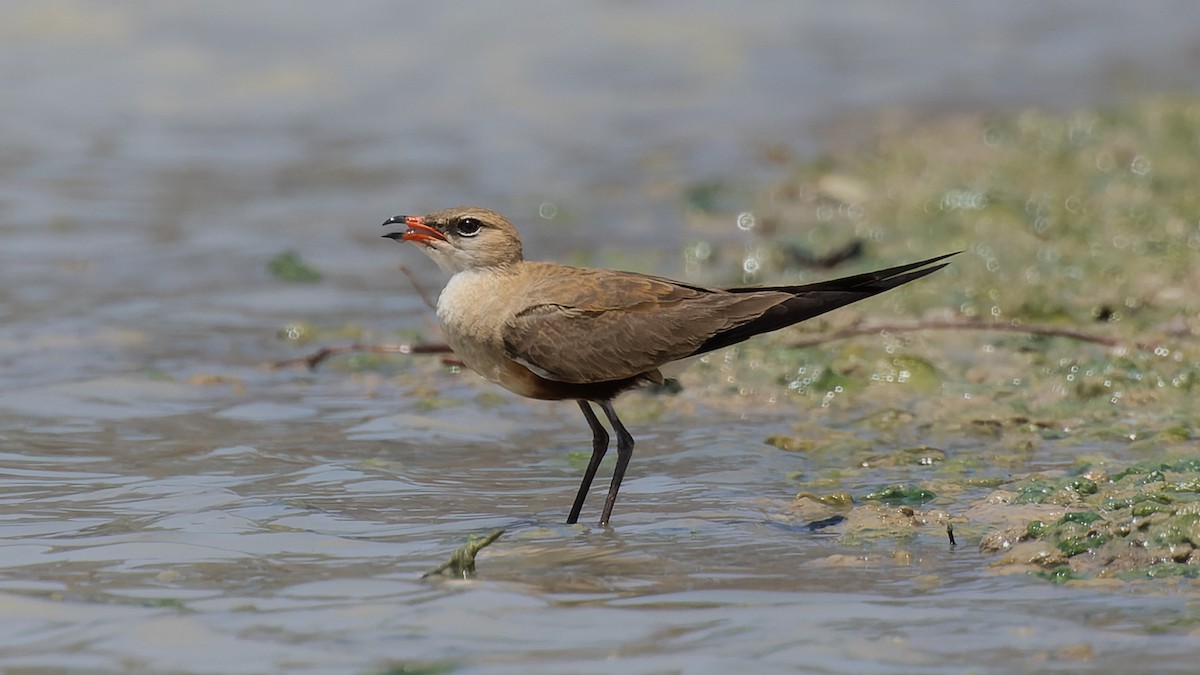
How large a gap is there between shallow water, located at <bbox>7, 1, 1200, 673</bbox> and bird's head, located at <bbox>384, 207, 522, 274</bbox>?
0.86m

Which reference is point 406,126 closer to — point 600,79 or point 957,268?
point 600,79

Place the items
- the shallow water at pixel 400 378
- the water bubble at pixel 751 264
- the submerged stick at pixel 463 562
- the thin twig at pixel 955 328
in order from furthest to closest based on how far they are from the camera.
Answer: the water bubble at pixel 751 264, the thin twig at pixel 955 328, the submerged stick at pixel 463 562, the shallow water at pixel 400 378

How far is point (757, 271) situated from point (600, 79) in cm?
703

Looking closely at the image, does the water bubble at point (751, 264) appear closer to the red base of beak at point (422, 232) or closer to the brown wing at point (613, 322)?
the brown wing at point (613, 322)

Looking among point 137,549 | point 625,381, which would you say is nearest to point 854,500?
point 625,381

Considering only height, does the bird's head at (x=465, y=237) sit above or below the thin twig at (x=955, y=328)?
above

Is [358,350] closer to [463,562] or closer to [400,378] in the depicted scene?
[400,378]

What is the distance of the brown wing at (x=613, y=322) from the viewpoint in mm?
5629

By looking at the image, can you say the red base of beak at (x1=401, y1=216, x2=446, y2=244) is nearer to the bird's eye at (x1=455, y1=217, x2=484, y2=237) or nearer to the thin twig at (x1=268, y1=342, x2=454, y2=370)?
the bird's eye at (x1=455, y1=217, x2=484, y2=237)

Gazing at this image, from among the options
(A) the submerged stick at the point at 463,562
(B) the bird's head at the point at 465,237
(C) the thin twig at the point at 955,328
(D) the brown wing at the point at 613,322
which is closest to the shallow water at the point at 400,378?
(A) the submerged stick at the point at 463,562

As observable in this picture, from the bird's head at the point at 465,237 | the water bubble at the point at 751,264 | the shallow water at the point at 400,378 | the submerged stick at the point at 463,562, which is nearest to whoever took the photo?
the shallow water at the point at 400,378

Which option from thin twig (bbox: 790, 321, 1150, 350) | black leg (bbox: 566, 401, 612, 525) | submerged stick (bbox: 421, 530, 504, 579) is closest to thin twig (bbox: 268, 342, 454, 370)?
thin twig (bbox: 790, 321, 1150, 350)

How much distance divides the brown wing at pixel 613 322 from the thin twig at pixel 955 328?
2064 mm

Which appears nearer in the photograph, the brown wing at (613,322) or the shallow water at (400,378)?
the shallow water at (400,378)
